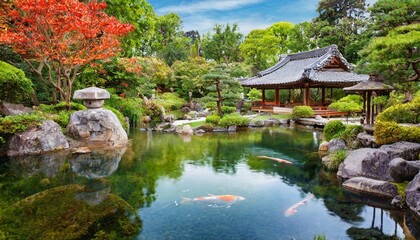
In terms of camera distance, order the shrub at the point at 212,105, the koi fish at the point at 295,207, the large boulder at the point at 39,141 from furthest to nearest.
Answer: the shrub at the point at 212,105 → the large boulder at the point at 39,141 → the koi fish at the point at 295,207

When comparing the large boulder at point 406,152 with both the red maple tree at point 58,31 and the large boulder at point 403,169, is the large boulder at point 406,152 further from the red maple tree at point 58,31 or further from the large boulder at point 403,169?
the red maple tree at point 58,31

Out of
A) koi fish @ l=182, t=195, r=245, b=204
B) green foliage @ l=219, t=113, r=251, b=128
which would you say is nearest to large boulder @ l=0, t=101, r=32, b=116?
koi fish @ l=182, t=195, r=245, b=204

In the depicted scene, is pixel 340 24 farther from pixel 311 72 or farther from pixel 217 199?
pixel 217 199

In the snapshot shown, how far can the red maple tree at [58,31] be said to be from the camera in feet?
41.3

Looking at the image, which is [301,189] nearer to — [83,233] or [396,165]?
[396,165]

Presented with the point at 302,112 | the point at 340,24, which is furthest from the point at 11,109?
the point at 340,24

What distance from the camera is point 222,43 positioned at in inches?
1796

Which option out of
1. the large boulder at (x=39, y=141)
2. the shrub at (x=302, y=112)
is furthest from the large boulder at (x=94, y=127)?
the shrub at (x=302, y=112)

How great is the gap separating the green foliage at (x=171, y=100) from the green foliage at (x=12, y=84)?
16.9m

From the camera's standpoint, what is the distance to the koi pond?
5844mm

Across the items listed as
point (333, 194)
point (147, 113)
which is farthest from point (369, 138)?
point (147, 113)

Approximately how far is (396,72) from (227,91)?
40.4ft

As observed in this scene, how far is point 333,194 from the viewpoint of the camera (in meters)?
7.75

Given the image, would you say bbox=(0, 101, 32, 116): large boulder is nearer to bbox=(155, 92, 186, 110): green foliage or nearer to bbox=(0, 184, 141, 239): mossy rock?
→ bbox=(0, 184, 141, 239): mossy rock
